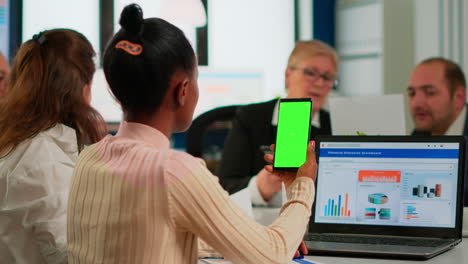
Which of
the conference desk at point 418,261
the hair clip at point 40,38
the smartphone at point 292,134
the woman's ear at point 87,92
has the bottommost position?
the conference desk at point 418,261

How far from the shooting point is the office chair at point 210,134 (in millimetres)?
3152

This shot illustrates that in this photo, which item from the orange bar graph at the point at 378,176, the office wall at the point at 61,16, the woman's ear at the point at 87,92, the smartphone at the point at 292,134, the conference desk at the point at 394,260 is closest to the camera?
the conference desk at the point at 394,260

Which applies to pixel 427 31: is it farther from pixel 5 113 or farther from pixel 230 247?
pixel 230 247

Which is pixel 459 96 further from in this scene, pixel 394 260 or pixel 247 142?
pixel 394 260

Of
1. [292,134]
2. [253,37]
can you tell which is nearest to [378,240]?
[292,134]

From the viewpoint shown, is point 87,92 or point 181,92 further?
point 87,92

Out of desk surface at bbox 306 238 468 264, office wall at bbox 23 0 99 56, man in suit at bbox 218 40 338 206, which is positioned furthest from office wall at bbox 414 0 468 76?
desk surface at bbox 306 238 468 264

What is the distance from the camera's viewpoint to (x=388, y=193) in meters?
1.67

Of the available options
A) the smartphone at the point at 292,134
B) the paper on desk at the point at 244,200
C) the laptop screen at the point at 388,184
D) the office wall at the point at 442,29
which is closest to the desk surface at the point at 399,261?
the laptop screen at the point at 388,184

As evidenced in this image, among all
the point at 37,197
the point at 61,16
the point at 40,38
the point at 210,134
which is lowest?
the point at 210,134

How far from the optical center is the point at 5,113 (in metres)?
1.71

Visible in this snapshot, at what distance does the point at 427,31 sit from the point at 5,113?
3196 mm

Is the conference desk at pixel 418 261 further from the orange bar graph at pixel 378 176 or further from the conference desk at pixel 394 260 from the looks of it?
the orange bar graph at pixel 378 176

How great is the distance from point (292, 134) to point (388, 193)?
290mm
